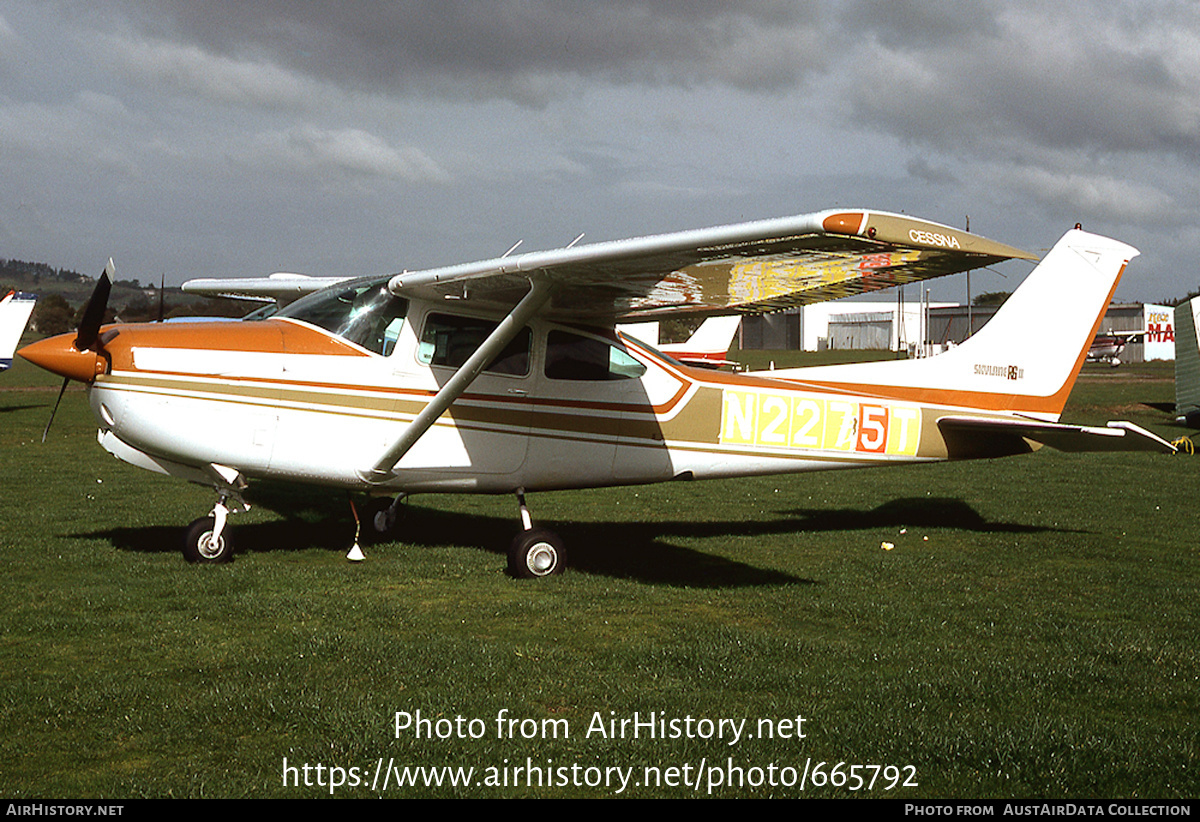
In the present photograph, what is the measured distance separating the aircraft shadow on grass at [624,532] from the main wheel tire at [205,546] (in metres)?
0.75

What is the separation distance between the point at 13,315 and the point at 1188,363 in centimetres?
2980

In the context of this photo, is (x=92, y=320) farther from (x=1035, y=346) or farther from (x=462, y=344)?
(x=1035, y=346)

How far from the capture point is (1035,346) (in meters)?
9.95

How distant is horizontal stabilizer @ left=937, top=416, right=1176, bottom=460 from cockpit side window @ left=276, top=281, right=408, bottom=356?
554cm

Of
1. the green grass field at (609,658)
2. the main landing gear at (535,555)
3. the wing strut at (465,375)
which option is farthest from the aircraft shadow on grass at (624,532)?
the wing strut at (465,375)

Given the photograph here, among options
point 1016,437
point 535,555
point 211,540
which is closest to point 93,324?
point 211,540

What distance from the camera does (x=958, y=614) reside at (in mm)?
6391

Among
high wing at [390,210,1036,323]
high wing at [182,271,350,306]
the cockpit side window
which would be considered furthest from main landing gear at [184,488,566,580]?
high wing at [182,271,350,306]

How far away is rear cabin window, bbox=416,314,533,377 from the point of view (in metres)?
7.69

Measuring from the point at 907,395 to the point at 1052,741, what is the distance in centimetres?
583

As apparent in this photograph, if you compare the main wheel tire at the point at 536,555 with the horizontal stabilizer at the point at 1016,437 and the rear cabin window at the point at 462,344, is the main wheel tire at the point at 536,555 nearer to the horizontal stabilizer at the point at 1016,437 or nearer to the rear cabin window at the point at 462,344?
the rear cabin window at the point at 462,344

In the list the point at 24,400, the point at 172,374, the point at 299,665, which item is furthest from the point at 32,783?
the point at 24,400

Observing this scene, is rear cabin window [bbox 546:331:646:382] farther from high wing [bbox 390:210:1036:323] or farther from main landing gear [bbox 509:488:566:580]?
main landing gear [bbox 509:488:566:580]

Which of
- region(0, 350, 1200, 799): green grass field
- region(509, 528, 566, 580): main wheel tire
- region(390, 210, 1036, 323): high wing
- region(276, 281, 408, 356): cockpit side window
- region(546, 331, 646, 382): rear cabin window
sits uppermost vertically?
region(390, 210, 1036, 323): high wing
